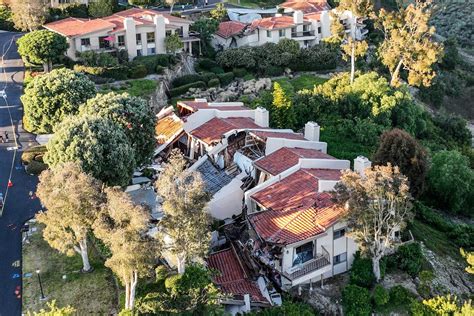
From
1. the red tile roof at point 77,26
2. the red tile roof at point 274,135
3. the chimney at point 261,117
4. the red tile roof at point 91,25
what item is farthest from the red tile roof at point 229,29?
the red tile roof at point 274,135

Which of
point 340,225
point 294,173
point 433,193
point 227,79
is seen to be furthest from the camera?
point 227,79

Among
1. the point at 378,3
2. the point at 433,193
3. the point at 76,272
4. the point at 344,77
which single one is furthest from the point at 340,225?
the point at 378,3

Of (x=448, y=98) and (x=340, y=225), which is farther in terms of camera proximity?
(x=448, y=98)

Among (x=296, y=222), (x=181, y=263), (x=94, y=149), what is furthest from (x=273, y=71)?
(x=181, y=263)

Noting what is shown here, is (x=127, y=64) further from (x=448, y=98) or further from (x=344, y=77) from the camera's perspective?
(x=448, y=98)

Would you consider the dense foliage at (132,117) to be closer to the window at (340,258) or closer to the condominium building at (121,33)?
the window at (340,258)

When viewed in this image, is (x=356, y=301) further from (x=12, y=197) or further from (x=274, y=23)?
(x=274, y=23)
